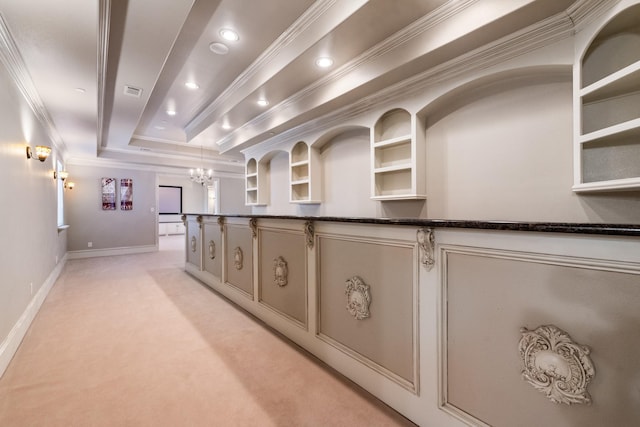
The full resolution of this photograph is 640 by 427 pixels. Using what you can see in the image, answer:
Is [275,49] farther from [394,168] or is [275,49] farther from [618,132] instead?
[618,132]

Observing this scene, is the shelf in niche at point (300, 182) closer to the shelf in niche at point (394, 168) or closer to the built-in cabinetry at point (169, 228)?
the shelf in niche at point (394, 168)

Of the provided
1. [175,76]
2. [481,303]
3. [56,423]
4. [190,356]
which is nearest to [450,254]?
[481,303]

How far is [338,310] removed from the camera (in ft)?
6.90

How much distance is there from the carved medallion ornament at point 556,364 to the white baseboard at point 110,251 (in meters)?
9.02

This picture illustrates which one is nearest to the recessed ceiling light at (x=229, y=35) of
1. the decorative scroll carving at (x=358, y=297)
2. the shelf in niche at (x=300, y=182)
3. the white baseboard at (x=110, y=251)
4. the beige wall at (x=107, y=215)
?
the shelf in niche at (x=300, y=182)

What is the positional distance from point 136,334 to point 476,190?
3.52m

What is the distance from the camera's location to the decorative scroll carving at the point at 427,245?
149 centimetres

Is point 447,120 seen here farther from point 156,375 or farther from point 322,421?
point 156,375

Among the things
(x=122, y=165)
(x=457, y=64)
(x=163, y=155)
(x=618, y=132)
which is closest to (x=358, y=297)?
(x=618, y=132)

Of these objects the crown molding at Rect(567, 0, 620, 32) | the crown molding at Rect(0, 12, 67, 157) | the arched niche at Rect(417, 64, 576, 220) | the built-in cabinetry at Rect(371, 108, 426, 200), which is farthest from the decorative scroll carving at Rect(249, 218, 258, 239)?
the crown molding at Rect(567, 0, 620, 32)

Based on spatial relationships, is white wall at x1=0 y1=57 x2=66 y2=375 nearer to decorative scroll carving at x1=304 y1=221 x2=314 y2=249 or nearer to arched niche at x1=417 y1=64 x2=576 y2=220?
decorative scroll carving at x1=304 y1=221 x2=314 y2=249

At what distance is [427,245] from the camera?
1503 millimetres

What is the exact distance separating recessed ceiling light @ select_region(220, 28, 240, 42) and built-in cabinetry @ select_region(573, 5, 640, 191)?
2.74 meters

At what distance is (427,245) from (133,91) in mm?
3737
